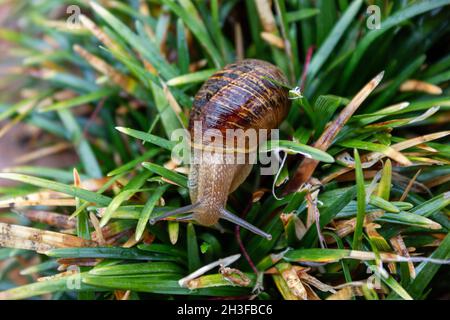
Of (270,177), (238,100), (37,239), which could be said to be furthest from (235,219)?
(37,239)

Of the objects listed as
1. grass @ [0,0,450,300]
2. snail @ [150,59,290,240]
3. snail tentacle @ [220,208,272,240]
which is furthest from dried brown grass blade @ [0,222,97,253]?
snail tentacle @ [220,208,272,240]

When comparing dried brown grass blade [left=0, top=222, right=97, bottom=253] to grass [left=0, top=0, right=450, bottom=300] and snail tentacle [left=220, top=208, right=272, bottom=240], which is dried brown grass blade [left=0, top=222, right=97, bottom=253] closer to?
grass [left=0, top=0, right=450, bottom=300]

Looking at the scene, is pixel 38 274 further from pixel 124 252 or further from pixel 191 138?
pixel 191 138

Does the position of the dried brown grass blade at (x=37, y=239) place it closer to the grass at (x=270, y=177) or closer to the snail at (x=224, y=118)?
the grass at (x=270, y=177)

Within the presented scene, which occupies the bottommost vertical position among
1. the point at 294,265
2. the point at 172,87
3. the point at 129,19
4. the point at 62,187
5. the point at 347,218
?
the point at 294,265
